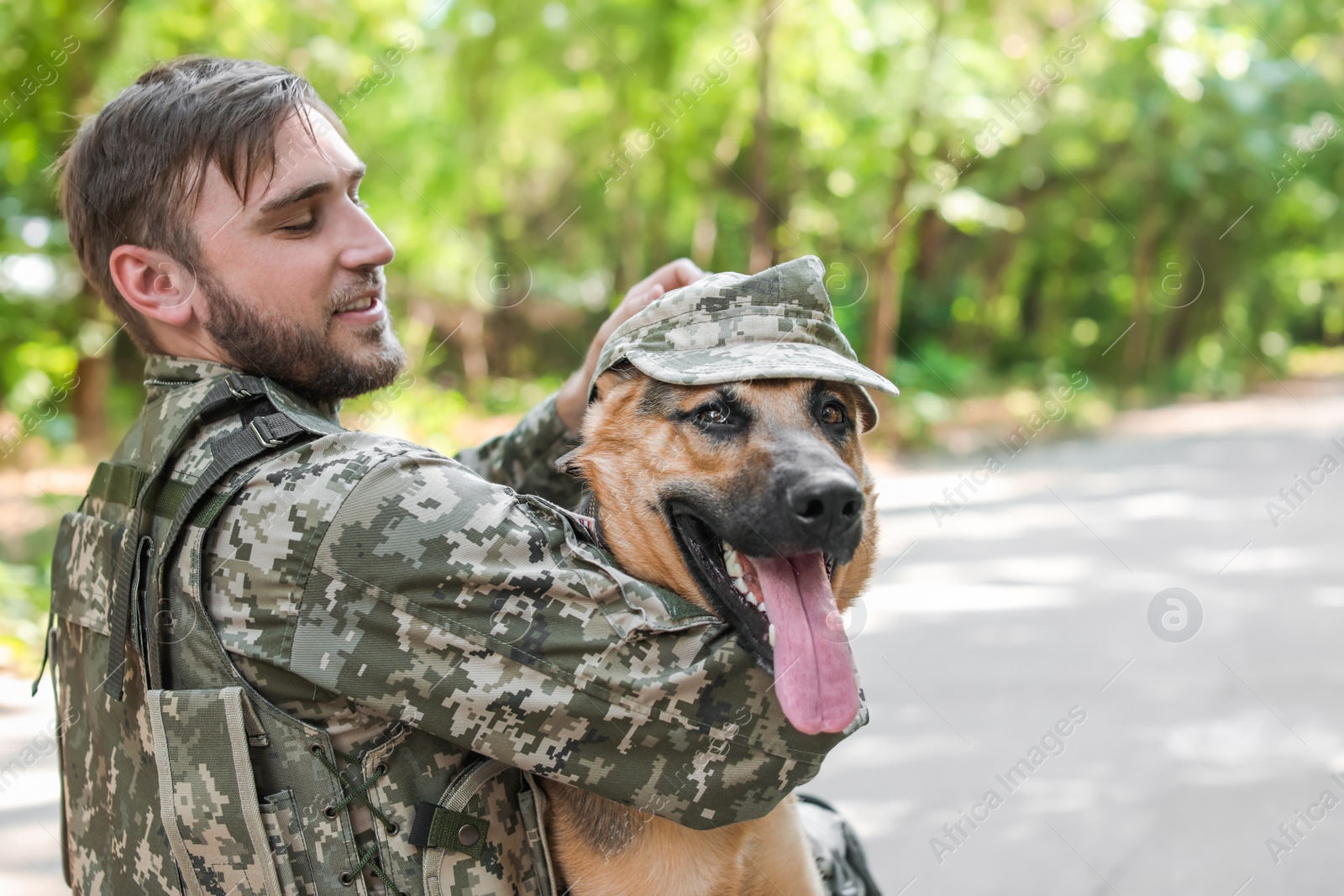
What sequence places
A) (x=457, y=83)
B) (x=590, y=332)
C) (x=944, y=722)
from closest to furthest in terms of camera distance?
(x=944, y=722)
(x=457, y=83)
(x=590, y=332)

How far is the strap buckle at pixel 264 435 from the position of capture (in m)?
1.89

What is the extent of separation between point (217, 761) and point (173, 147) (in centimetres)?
126

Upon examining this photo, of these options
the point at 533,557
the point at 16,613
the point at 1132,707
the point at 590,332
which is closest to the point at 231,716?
the point at 533,557

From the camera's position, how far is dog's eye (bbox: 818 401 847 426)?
2266 millimetres

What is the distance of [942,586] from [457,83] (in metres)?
9.83

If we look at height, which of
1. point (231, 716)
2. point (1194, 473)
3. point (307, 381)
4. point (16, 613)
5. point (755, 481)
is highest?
point (307, 381)

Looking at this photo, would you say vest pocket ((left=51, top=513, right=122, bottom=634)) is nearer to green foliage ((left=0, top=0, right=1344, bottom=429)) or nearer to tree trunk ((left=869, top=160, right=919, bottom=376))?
green foliage ((left=0, top=0, right=1344, bottom=429))

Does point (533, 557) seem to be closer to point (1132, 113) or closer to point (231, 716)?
point (231, 716)

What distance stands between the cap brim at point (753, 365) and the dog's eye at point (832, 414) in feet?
0.39

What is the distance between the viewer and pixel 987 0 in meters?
14.2
